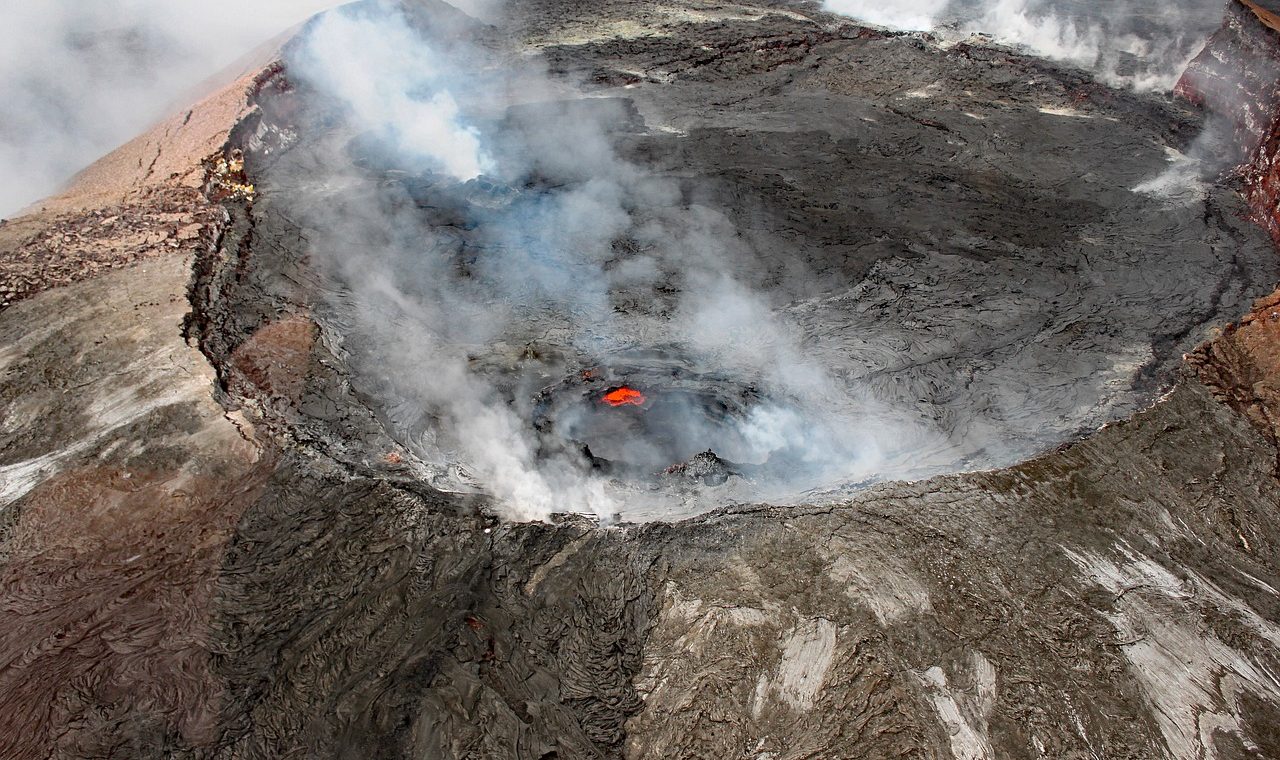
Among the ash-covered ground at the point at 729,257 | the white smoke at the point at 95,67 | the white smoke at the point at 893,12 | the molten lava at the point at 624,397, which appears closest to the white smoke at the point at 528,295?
the ash-covered ground at the point at 729,257

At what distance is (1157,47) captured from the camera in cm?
1678

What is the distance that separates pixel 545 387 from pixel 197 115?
8488mm

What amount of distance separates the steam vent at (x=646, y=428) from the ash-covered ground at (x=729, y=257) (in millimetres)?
72

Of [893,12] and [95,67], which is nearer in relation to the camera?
[95,67]

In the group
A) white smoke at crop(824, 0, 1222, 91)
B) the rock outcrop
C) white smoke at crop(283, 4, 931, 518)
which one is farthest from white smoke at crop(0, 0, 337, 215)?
the rock outcrop

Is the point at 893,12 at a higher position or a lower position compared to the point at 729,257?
lower

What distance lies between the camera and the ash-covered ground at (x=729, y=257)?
8227mm

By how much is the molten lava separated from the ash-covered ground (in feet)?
0.39

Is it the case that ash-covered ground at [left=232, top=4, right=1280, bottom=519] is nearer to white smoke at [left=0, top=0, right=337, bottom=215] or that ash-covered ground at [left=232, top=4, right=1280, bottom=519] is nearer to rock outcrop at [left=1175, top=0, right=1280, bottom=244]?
rock outcrop at [left=1175, top=0, right=1280, bottom=244]

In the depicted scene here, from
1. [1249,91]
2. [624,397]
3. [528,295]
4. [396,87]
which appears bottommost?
[624,397]

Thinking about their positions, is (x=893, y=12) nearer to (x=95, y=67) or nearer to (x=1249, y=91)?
(x=1249, y=91)

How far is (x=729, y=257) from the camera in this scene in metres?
10.7

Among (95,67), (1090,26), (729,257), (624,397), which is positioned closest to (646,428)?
(624,397)

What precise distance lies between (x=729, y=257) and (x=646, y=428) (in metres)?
3.37
